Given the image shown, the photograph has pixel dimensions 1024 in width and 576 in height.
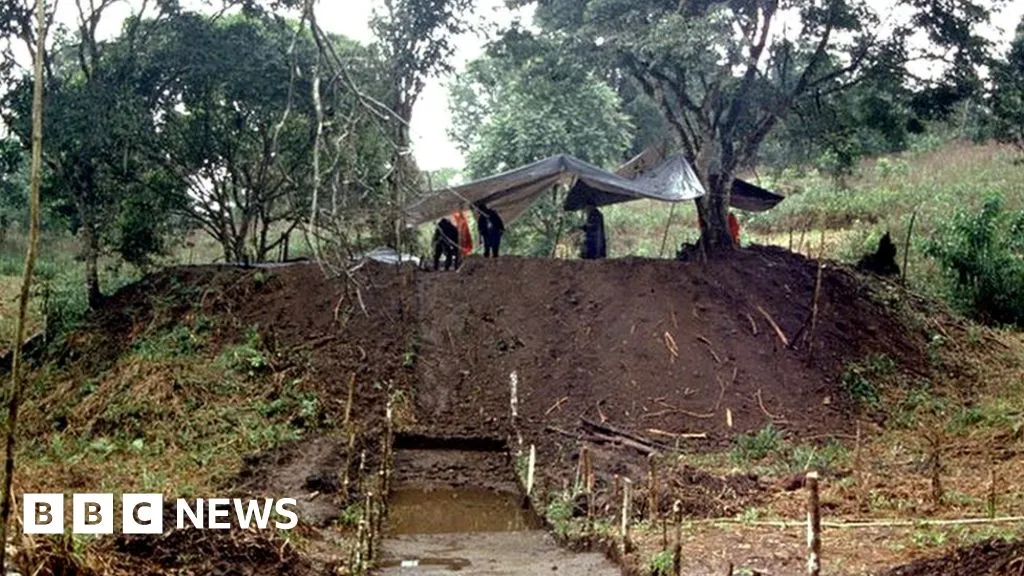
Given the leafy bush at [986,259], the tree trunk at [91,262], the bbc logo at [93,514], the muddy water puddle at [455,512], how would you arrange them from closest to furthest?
the bbc logo at [93,514], the muddy water puddle at [455,512], the tree trunk at [91,262], the leafy bush at [986,259]

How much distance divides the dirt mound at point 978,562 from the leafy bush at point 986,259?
13659mm

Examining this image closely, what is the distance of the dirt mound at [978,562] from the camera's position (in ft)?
16.2

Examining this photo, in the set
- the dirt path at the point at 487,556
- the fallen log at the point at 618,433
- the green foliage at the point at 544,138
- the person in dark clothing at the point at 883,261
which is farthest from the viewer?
the green foliage at the point at 544,138

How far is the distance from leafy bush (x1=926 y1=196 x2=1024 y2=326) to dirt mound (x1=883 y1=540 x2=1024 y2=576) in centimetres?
1366

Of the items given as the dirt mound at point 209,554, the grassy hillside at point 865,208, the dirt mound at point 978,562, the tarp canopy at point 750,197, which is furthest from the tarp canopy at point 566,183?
the dirt mound at point 978,562

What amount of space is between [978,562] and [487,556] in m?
4.35

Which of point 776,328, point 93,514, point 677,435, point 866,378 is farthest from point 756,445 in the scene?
point 93,514

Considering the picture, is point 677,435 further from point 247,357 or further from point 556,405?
point 247,357

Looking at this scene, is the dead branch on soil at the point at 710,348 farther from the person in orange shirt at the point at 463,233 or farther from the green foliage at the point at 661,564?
the green foliage at the point at 661,564

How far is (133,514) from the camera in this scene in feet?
23.0

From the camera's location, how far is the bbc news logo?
632 cm

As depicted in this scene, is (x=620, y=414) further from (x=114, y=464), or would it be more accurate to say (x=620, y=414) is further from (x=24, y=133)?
(x=24, y=133)

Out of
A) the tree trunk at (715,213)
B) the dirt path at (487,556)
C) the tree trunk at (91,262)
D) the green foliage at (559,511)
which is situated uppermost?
the tree trunk at (715,213)

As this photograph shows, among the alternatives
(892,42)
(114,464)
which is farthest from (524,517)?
(892,42)
